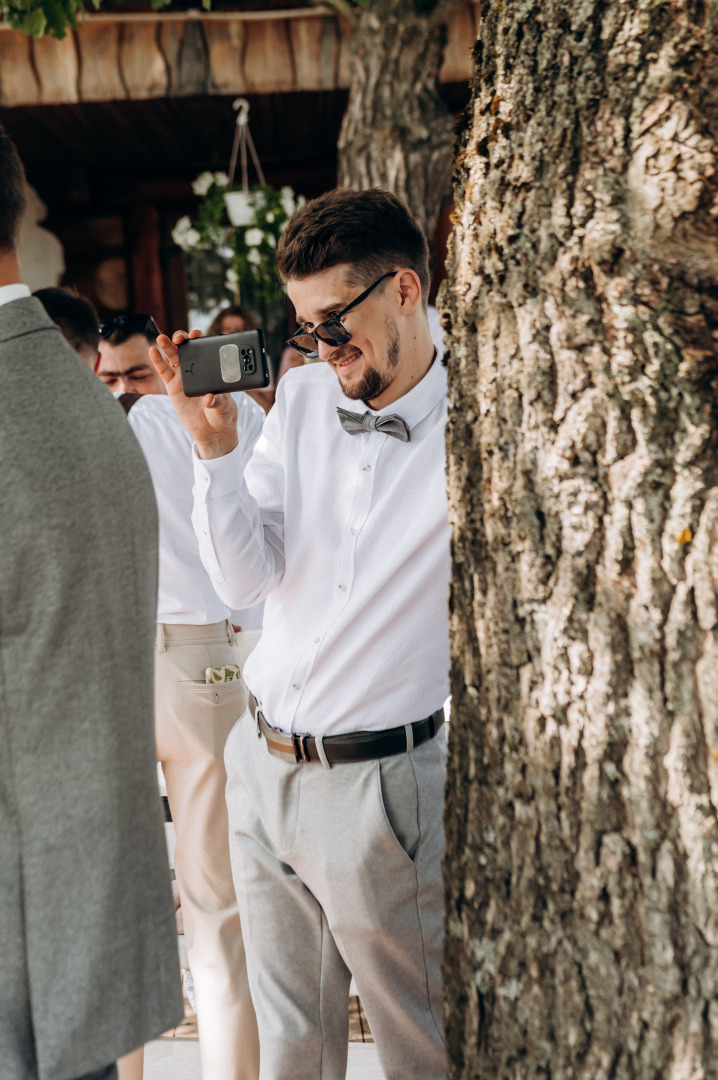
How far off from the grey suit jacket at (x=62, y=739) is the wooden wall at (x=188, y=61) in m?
4.75

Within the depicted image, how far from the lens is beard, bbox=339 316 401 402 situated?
192cm

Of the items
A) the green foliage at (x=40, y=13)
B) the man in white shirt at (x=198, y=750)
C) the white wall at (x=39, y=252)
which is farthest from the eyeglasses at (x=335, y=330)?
the white wall at (x=39, y=252)

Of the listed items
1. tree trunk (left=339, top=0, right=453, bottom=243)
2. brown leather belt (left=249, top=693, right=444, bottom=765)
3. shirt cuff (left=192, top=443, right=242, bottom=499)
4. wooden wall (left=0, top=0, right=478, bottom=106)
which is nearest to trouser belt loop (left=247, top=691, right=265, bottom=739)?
brown leather belt (left=249, top=693, right=444, bottom=765)

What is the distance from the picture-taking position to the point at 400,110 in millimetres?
4254

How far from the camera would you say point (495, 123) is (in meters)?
1.34

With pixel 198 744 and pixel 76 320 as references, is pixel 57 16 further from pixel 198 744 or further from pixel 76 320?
pixel 198 744

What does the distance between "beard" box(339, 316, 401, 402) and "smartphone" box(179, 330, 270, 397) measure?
0.17 metres

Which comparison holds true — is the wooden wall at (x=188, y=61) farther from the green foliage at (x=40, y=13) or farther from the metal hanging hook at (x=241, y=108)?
the green foliage at (x=40, y=13)

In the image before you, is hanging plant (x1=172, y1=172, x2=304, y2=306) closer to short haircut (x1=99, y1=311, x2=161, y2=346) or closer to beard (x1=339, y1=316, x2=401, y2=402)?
short haircut (x1=99, y1=311, x2=161, y2=346)

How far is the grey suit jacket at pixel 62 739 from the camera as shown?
1119mm

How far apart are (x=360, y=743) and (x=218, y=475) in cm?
59

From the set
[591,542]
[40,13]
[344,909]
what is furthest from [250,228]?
[591,542]

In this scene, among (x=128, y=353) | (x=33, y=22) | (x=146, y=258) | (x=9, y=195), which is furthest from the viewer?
(x=146, y=258)

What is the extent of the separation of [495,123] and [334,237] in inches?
23.7
